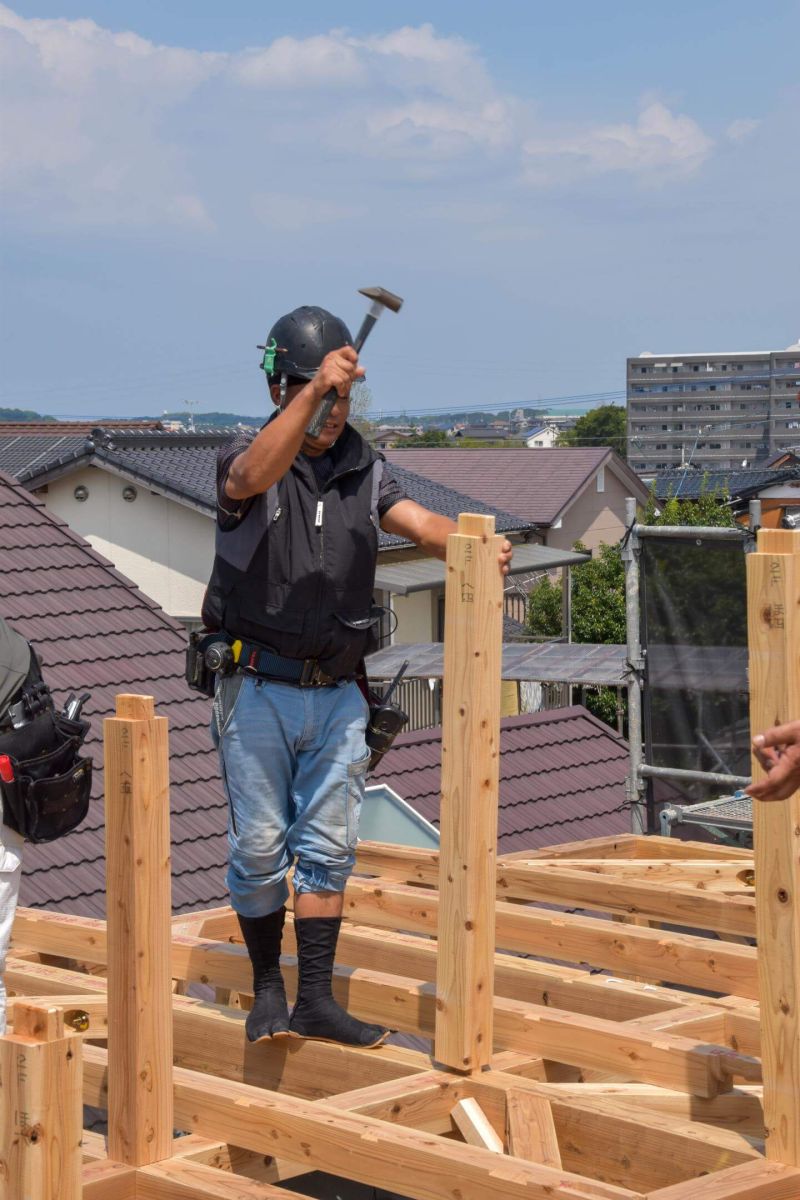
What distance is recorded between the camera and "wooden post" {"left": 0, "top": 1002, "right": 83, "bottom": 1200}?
2.72 m

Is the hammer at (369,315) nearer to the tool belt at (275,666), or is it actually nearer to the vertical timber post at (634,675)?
the tool belt at (275,666)

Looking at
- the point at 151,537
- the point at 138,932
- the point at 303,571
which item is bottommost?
the point at 138,932

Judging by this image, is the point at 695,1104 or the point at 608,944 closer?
the point at 695,1104

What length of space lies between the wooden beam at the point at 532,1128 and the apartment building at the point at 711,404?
4444 inches

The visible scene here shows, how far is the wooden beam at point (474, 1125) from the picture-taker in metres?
3.62

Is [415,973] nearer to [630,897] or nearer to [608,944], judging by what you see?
[608,944]

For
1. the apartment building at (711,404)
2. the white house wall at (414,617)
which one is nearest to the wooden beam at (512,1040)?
the white house wall at (414,617)

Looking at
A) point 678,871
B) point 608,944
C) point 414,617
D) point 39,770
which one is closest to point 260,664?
point 39,770

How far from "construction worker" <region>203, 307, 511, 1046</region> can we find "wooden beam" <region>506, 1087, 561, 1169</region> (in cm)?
48

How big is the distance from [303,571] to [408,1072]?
1240mm

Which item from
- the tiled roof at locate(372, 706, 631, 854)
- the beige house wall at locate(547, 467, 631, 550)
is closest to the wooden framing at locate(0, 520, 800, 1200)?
the tiled roof at locate(372, 706, 631, 854)

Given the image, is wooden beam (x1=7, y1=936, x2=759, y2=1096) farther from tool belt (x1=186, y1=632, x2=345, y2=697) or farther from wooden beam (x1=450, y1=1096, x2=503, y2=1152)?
tool belt (x1=186, y1=632, x2=345, y2=697)

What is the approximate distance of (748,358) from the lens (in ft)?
419

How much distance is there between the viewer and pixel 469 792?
3.78 metres
